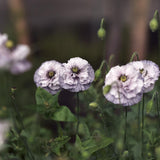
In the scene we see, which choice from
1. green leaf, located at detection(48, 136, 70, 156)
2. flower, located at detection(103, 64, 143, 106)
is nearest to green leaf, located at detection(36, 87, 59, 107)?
green leaf, located at detection(48, 136, 70, 156)

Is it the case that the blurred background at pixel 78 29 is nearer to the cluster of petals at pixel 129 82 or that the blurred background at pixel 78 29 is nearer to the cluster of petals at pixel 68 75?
the cluster of petals at pixel 68 75

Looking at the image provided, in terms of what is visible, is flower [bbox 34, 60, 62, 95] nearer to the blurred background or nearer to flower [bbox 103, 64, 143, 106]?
flower [bbox 103, 64, 143, 106]

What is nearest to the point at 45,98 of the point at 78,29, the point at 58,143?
the point at 58,143

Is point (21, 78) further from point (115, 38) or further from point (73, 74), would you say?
point (73, 74)

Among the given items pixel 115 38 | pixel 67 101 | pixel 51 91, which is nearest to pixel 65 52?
pixel 115 38

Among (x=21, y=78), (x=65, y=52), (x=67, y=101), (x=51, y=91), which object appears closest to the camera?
(x=51, y=91)

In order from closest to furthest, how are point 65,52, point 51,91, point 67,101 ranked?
point 51,91
point 67,101
point 65,52
